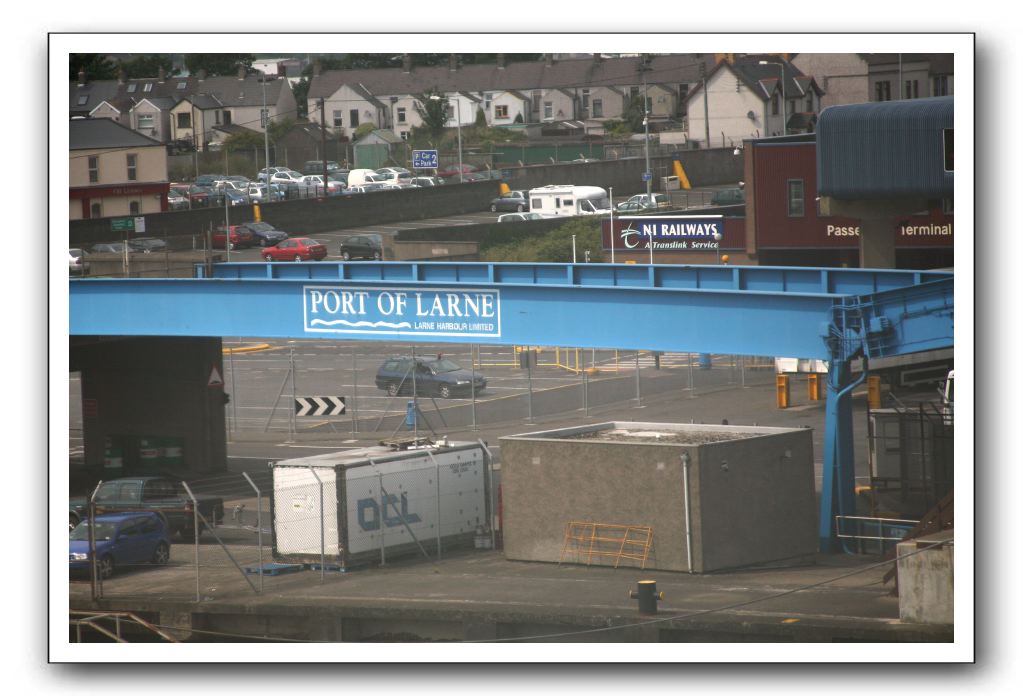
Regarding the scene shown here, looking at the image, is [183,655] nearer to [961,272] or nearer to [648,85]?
[961,272]

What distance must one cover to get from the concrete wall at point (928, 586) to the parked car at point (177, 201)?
2343 inches

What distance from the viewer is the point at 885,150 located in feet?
120

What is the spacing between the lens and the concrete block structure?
25.9 metres

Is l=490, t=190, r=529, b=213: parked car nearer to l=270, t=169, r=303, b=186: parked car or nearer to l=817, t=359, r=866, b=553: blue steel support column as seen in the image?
l=270, t=169, r=303, b=186: parked car

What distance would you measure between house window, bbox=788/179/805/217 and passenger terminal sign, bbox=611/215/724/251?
3.56 metres

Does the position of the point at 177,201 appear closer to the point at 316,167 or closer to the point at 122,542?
the point at 316,167

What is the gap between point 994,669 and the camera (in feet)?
60.4

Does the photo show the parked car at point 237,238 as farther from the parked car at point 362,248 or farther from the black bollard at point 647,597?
the black bollard at point 647,597

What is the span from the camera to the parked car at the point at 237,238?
7088cm

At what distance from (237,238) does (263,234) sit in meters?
1.53

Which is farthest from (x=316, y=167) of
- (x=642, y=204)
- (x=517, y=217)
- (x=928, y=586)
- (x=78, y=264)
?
(x=928, y=586)

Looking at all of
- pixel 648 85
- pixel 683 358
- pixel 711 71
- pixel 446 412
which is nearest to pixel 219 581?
pixel 446 412

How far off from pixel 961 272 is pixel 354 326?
1581 centimetres

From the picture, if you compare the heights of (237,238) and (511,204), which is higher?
(511,204)
